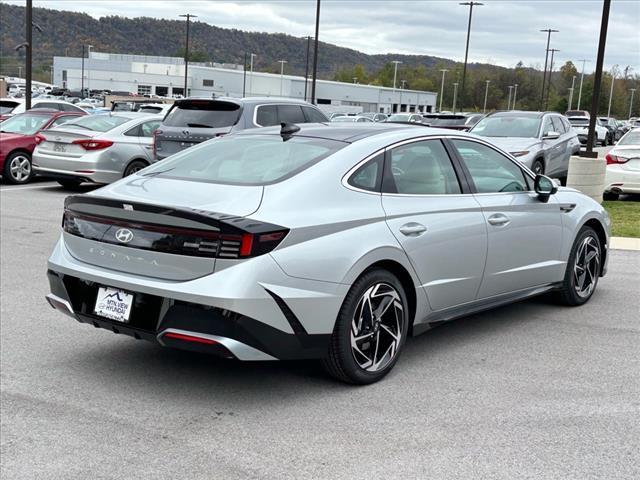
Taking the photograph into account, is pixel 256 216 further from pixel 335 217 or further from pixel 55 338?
pixel 55 338

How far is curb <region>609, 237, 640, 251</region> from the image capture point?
10.2 metres

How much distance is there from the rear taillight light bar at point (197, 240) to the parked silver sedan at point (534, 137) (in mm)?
11486

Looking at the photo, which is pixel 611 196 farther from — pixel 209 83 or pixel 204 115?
pixel 209 83

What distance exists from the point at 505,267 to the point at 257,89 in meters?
107

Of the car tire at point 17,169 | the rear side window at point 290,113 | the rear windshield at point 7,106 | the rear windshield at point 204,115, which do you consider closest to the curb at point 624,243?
the rear side window at point 290,113

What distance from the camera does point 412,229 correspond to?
197 inches

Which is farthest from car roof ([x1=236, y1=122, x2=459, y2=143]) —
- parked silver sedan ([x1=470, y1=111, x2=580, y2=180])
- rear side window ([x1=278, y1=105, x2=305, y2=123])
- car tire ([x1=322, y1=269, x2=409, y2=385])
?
parked silver sedan ([x1=470, y1=111, x2=580, y2=180])

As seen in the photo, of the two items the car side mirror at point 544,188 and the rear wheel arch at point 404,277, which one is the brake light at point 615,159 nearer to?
the car side mirror at point 544,188

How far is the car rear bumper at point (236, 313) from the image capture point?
4.13 metres

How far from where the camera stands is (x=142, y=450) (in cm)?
389

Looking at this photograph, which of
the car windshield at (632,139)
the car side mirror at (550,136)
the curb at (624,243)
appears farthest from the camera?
the car side mirror at (550,136)

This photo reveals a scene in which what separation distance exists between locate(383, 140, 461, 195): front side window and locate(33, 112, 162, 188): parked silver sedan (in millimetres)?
10378

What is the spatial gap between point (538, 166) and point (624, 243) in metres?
5.16

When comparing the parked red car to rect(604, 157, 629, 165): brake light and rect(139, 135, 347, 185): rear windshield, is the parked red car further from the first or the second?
rect(139, 135, 347, 185): rear windshield
